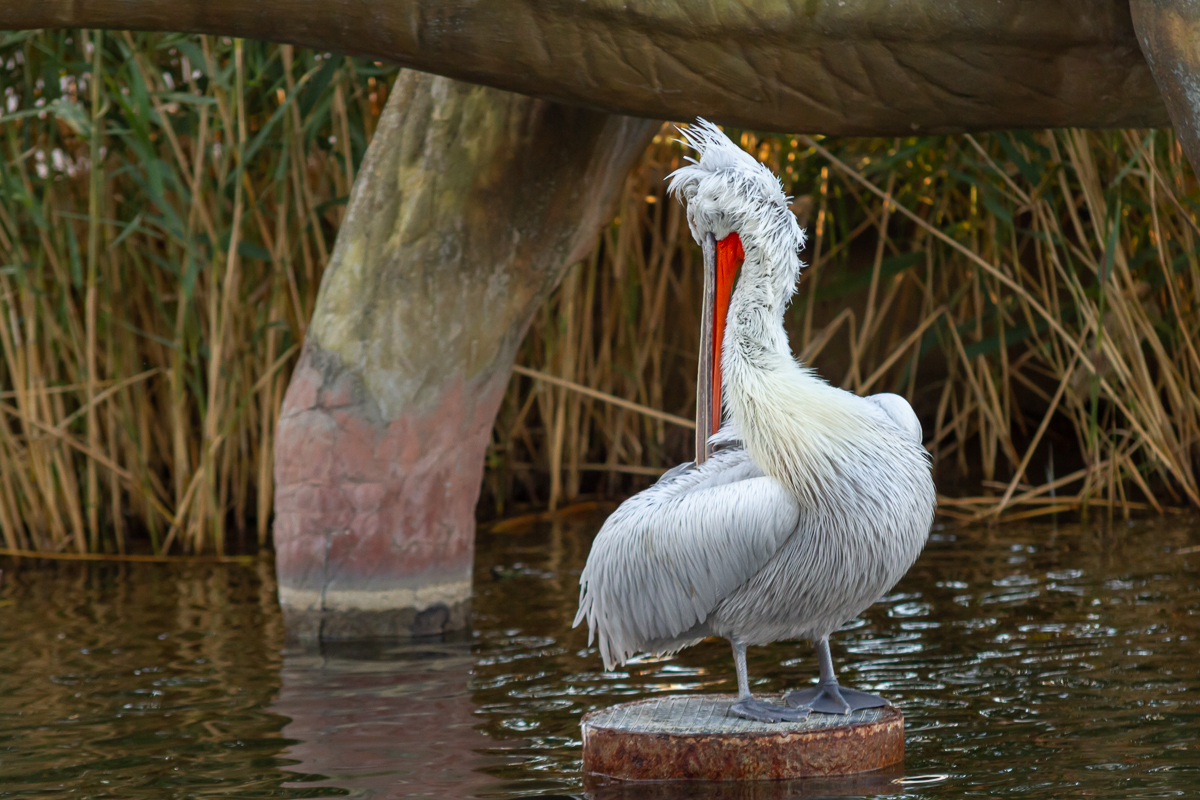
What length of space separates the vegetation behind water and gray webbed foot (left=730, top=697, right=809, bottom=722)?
2.80m

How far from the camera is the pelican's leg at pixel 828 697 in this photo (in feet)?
10.2

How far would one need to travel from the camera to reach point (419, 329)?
14.3 ft

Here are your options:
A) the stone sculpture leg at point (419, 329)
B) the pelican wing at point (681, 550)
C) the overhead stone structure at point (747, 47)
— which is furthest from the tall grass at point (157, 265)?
the pelican wing at point (681, 550)

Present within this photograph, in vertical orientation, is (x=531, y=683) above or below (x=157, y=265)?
below

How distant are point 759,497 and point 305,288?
10.5 feet

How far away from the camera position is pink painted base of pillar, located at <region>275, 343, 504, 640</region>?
4426mm

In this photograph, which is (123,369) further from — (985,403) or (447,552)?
(985,403)

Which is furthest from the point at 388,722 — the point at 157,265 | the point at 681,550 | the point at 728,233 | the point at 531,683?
the point at 157,265

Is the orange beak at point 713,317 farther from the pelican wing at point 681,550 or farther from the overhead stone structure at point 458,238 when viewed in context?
the overhead stone structure at point 458,238

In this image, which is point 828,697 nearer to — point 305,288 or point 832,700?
point 832,700

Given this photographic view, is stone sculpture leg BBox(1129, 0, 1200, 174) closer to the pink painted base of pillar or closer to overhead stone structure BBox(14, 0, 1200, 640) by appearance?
overhead stone structure BBox(14, 0, 1200, 640)

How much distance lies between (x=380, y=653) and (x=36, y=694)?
0.98m

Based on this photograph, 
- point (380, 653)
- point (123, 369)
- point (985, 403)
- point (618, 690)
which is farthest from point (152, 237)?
point (985, 403)

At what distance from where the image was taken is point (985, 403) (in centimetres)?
644
